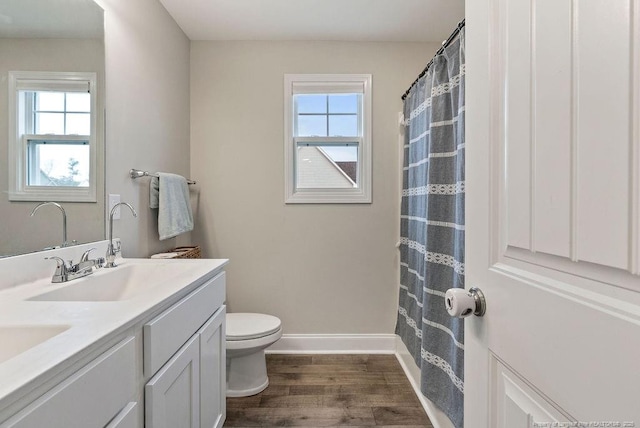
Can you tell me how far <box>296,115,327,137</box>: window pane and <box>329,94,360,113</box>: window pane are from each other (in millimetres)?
112

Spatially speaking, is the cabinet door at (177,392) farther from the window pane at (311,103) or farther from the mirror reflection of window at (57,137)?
the window pane at (311,103)

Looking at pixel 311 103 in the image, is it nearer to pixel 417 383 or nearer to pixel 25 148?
pixel 25 148

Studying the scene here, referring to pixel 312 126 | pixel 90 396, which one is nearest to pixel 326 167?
pixel 312 126

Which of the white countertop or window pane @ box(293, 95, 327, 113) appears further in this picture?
window pane @ box(293, 95, 327, 113)

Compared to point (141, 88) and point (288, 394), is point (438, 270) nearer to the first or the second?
point (288, 394)

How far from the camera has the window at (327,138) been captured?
2.34 m

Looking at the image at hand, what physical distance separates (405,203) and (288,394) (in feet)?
4.81

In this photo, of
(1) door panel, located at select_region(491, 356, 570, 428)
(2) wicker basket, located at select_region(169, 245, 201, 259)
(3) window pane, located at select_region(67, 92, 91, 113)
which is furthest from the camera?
(2) wicker basket, located at select_region(169, 245, 201, 259)

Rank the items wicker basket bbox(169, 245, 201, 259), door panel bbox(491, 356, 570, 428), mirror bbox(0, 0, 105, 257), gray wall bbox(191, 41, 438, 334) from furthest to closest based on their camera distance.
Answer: gray wall bbox(191, 41, 438, 334) → wicker basket bbox(169, 245, 201, 259) → mirror bbox(0, 0, 105, 257) → door panel bbox(491, 356, 570, 428)

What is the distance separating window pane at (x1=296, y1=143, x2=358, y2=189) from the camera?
2408mm

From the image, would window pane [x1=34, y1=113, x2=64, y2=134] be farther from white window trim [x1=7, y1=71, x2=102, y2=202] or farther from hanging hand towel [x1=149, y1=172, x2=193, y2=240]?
hanging hand towel [x1=149, y1=172, x2=193, y2=240]

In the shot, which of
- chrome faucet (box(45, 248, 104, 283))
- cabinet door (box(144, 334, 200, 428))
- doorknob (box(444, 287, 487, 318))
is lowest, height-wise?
cabinet door (box(144, 334, 200, 428))

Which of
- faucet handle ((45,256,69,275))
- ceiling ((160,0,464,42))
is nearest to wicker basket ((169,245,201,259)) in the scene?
A: faucet handle ((45,256,69,275))

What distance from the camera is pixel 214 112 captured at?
7.66ft
